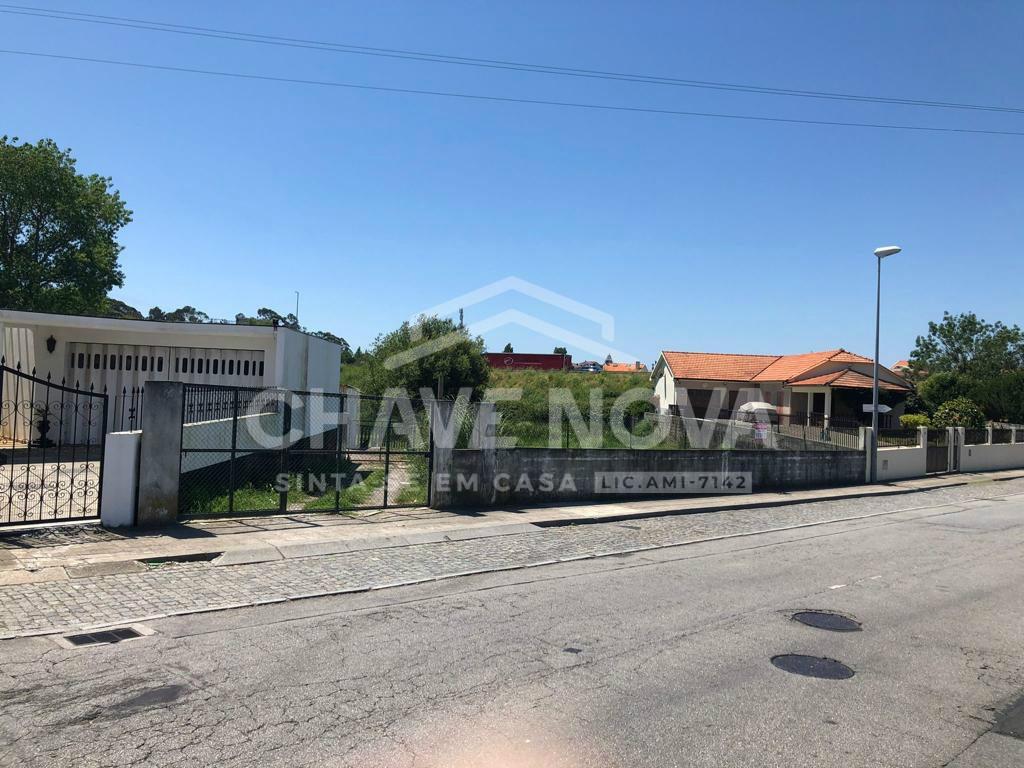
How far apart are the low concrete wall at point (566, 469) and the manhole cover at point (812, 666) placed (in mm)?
8512

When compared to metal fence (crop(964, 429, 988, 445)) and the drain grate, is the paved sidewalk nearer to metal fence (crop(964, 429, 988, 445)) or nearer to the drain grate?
the drain grate

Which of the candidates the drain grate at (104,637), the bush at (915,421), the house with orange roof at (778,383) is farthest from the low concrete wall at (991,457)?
the drain grate at (104,637)

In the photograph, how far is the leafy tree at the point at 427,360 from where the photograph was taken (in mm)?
33688

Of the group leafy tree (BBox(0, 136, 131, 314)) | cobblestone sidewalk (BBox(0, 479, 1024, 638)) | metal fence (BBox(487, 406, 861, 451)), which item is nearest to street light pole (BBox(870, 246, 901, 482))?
metal fence (BBox(487, 406, 861, 451))

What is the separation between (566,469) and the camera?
603 inches

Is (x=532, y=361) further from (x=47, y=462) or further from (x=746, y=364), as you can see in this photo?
(x=47, y=462)

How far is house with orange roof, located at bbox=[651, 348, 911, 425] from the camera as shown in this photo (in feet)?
127

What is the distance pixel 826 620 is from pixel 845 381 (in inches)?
1338

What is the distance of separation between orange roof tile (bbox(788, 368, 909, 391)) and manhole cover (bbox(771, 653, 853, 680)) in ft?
114

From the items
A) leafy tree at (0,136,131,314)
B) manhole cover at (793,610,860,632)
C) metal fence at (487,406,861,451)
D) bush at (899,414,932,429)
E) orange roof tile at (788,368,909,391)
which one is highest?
leafy tree at (0,136,131,314)

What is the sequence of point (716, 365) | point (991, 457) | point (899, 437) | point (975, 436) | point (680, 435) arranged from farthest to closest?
point (716, 365), point (991, 457), point (975, 436), point (680, 435), point (899, 437)

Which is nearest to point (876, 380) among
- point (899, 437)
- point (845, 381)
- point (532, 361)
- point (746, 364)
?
point (899, 437)

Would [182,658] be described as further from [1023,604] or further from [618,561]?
[1023,604]

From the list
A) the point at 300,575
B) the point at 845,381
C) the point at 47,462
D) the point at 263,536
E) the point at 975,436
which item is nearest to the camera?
the point at 300,575
